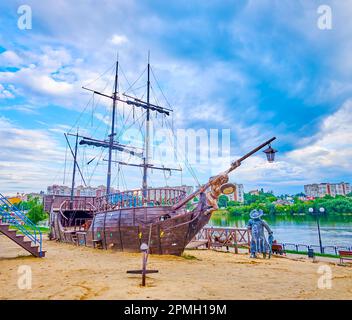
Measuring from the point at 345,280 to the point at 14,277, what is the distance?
10.3 meters

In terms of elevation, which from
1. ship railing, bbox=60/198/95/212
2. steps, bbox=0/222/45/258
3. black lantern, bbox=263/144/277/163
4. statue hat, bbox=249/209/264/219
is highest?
black lantern, bbox=263/144/277/163

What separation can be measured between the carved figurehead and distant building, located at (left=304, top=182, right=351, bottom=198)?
174 metres

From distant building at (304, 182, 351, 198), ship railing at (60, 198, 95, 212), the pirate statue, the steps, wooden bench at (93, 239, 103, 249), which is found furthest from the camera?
distant building at (304, 182, 351, 198)

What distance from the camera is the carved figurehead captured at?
448 inches

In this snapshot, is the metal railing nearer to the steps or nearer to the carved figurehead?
the carved figurehead

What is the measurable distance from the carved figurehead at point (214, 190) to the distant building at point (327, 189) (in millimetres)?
174133

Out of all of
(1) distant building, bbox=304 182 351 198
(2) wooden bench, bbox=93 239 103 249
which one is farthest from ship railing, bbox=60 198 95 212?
(1) distant building, bbox=304 182 351 198

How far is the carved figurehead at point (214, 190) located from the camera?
37.3ft

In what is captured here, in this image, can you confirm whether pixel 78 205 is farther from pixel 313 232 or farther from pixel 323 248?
pixel 313 232

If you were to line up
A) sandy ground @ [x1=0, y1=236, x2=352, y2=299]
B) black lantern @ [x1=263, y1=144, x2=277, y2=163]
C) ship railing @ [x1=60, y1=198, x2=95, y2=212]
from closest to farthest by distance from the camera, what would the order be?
sandy ground @ [x1=0, y1=236, x2=352, y2=299] → black lantern @ [x1=263, y1=144, x2=277, y2=163] → ship railing @ [x1=60, y1=198, x2=95, y2=212]

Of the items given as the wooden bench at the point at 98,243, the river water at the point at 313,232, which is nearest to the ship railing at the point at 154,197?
the wooden bench at the point at 98,243

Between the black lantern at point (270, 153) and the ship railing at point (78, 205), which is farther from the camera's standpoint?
the ship railing at point (78, 205)

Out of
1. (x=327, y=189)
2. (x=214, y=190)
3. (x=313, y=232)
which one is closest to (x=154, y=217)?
(x=214, y=190)

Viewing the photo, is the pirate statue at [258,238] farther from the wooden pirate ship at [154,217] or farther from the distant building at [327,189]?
the distant building at [327,189]
